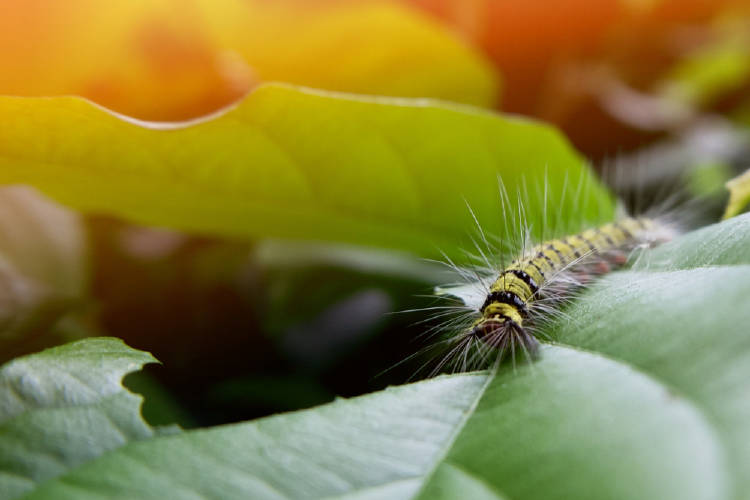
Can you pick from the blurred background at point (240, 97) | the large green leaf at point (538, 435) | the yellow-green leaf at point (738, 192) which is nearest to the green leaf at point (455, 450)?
the large green leaf at point (538, 435)

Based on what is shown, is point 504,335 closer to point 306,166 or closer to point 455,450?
point 455,450

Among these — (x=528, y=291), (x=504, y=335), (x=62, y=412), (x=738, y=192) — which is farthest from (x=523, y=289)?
(x=62, y=412)

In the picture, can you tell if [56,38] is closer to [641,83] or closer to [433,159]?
[433,159]

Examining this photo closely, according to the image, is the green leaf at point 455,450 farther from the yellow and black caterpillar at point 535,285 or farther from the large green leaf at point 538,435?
the yellow and black caterpillar at point 535,285

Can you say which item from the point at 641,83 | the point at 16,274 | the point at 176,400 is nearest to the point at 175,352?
the point at 176,400

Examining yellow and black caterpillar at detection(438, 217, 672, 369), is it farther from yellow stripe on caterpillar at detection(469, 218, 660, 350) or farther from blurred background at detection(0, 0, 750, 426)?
blurred background at detection(0, 0, 750, 426)

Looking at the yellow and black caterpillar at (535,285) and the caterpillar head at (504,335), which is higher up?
the yellow and black caterpillar at (535,285)

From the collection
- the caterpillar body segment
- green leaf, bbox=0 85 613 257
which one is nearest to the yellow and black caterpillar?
the caterpillar body segment

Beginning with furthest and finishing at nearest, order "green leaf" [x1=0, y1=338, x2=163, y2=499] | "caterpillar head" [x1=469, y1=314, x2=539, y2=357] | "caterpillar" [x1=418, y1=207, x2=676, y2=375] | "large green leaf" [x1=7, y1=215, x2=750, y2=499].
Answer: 1. "caterpillar" [x1=418, y1=207, x2=676, y2=375]
2. "caterpillar head" [x1=469, y1=314, x2=539, y2=357]
3. "green leaf" [x1=0, y1=338, x2=163, y2=499]
4. "large green leaf" [x1=7, y1=215, x2=750, y2=499]
